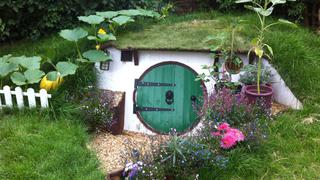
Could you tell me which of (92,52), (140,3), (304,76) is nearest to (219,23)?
(140,3)

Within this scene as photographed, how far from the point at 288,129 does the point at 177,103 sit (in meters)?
1.63

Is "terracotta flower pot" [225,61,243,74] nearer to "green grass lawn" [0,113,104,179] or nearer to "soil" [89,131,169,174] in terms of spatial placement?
"soil" [89,131,169,174]

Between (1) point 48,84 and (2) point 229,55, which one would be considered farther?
(2) point 229,55

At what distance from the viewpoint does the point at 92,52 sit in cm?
551

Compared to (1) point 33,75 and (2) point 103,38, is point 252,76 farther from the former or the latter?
(1) point 33,75

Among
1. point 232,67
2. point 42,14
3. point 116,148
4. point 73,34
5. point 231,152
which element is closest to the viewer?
point 231,152

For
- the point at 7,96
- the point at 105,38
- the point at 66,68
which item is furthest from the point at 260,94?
the point at 7,96

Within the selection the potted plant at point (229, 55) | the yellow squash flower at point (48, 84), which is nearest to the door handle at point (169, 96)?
the potted plant at point (229, 55)

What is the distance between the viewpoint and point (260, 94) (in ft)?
15.8

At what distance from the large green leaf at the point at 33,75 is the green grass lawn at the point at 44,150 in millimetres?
443

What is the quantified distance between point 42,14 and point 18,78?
2.14 m

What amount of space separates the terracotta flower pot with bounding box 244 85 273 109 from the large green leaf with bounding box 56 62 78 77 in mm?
2143

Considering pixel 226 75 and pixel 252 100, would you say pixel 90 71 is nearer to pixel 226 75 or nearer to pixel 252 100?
pixel 226 75

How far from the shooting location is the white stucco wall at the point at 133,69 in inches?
222
